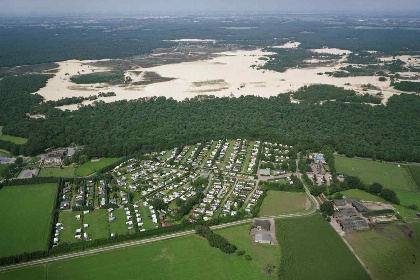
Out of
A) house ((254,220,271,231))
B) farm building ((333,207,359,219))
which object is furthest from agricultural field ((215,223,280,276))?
farm building ((333,207,359,219))

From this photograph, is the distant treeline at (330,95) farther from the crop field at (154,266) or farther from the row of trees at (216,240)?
the crop field at (154,266)

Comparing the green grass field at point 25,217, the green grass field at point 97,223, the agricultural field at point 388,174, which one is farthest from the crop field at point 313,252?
the green grass field at point 25,217

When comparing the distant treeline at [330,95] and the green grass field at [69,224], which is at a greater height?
the green grass field at [69,224]

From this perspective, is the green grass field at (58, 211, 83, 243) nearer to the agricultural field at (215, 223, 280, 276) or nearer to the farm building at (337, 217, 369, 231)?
the agricultural field at (215, 223, 280, 276)

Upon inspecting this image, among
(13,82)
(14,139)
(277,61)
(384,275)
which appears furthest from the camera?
(277,61)

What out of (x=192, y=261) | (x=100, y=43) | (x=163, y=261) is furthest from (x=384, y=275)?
(x=100, y=43)

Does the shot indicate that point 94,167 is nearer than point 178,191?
No

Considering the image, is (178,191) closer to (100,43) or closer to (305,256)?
(305,256)
